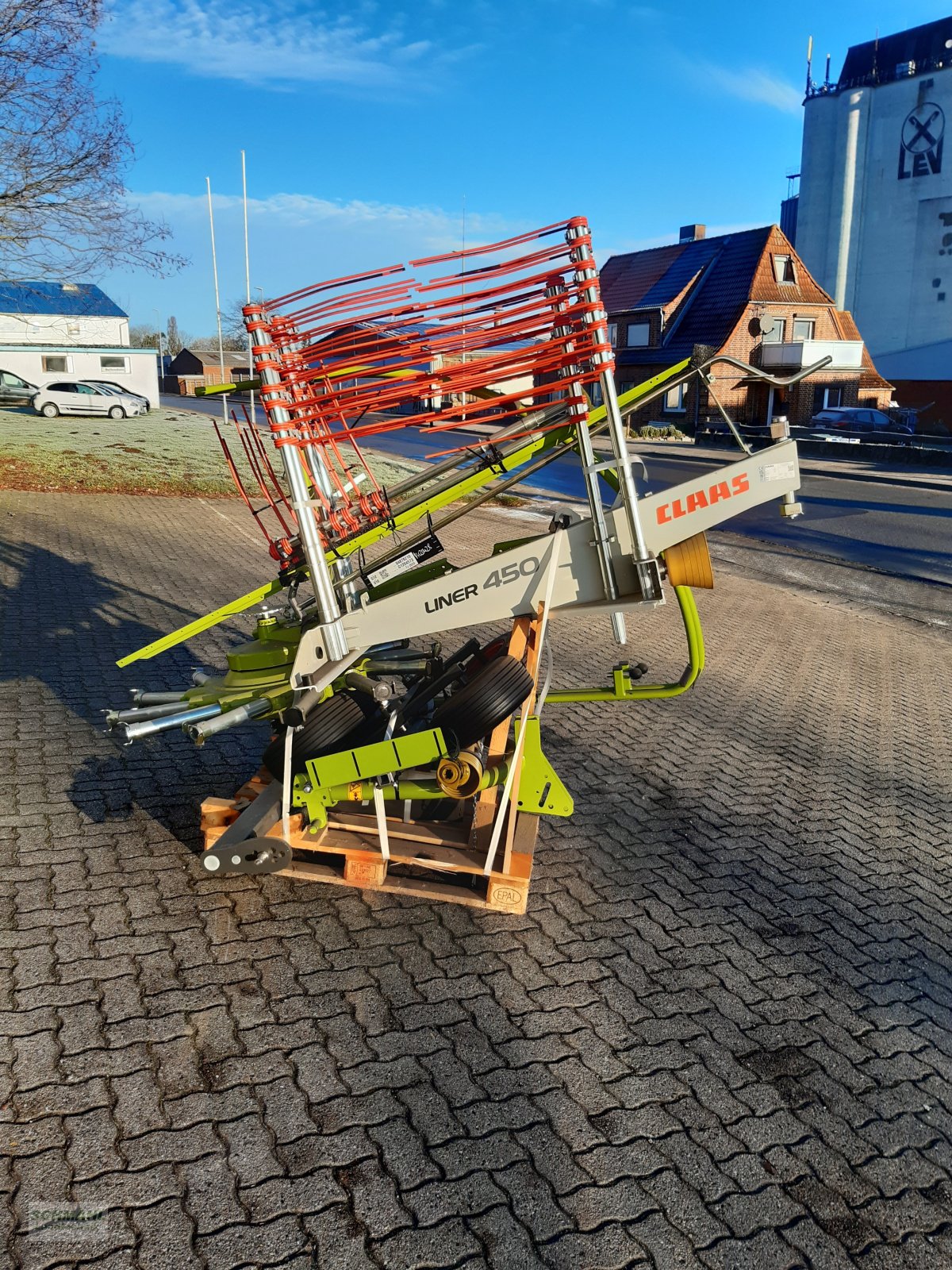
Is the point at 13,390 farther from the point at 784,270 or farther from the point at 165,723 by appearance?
the point at 165,723

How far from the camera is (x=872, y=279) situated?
54.0 meters

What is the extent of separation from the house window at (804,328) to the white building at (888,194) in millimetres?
10393

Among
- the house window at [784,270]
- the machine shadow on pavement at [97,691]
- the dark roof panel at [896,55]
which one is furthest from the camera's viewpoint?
the dark roof panel at [896,55]

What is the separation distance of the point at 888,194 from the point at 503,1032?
60372mm

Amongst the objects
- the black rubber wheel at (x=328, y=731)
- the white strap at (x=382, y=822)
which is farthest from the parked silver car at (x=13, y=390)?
the white strap at (x=382, y=822)

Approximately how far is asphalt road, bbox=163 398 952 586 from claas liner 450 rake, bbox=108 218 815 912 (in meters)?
6.55

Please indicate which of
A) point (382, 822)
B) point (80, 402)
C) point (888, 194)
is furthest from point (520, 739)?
point (888, 194)

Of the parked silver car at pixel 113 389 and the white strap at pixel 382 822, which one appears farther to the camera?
the parked silver car at pixel 113 389

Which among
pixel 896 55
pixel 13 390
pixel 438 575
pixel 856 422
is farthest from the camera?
pixel 896 55

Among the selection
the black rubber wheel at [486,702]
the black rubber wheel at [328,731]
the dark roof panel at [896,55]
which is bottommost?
the black rubber wheel at [328,731]

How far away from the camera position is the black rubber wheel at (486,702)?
4035 millimetres

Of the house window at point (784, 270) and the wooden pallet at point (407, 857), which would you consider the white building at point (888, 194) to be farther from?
the wooden pallet at point (407, 857)

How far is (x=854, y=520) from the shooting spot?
61.5ft

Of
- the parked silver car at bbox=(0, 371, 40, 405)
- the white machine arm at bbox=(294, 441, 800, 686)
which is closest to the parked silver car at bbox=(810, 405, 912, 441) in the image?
the parked silver car at bbox=(0, 371, 40, 405)
